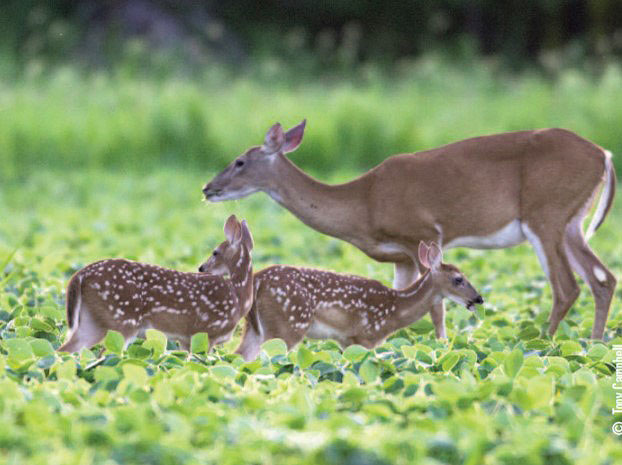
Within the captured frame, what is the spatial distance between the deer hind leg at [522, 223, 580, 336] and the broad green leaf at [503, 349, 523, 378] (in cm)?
165

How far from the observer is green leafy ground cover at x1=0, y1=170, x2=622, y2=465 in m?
3.59

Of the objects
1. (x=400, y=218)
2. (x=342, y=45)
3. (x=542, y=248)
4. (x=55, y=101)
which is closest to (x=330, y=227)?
(x=400, y=218)

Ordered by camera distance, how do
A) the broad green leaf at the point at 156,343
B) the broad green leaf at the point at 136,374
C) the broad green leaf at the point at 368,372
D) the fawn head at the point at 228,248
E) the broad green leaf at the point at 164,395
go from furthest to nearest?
the fawn head at the point at 228,248
the broad green leaf at the point at 156,343
the broad green leaf at the point at 368,372
the broad green leaf at the point at 136,374
the broad green leaf at the point at 164,395

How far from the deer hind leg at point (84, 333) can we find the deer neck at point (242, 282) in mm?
615

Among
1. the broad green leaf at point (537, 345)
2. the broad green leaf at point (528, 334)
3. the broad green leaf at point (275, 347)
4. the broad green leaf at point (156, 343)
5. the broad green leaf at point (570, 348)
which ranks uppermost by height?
the broad green leaf at point (156, 343)

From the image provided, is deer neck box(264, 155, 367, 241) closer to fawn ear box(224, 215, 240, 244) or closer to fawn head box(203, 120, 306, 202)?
fawn head box(203, 120, 306, 202)

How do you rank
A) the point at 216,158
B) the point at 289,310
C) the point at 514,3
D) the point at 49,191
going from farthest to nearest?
the point at 514,3 → the point at 216,158 → the point at 49,191 → the point at 289,310

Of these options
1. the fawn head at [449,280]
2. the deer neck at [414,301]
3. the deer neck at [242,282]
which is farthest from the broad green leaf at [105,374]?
the fawn head at [449,280]

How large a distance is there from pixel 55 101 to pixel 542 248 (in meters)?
9.04

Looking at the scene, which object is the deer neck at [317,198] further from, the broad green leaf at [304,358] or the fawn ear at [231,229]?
the broad green leaf at [304,358]

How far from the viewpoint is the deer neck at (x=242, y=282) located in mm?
5215

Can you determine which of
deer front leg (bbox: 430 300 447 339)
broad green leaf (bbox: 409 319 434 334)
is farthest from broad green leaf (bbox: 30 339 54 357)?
broad green leaf (bbox: 409 319 434 334)

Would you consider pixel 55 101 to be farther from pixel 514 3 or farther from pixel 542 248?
pixel 514 3

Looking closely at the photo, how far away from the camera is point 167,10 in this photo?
69.1 ft
